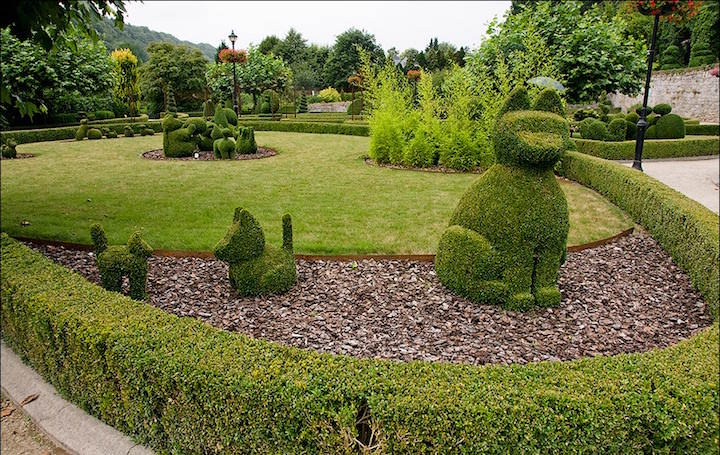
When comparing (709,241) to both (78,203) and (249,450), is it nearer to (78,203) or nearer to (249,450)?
(249,450)

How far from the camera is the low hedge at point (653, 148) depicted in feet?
55.4

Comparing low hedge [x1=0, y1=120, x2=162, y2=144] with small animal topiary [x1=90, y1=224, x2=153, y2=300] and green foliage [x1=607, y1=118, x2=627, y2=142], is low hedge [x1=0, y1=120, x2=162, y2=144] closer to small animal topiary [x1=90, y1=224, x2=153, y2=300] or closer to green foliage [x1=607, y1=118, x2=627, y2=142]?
small animal topiary [x1=90, y1=224, x2=153, y2=300]

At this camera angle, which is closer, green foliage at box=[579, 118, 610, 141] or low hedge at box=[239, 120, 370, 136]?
green foliage at box=[579, 118, 610, 141]

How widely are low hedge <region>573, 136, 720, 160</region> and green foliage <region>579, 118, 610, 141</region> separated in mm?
807

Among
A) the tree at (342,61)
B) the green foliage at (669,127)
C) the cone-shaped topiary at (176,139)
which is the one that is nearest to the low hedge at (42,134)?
the cone-shaped topiary at (176,139)

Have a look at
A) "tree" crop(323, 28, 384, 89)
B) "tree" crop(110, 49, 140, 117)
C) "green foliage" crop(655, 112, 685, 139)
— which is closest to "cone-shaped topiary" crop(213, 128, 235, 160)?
"green foliage" crop(655, 112, 685, 139)

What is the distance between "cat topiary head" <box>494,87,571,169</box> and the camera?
15.4ft

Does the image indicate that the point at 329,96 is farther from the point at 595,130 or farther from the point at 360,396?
the point at 360,396

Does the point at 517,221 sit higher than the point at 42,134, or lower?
lower

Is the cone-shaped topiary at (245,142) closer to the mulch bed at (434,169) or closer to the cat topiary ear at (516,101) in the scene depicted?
the mulch bed at (434,169)

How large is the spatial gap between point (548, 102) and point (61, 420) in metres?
5.37

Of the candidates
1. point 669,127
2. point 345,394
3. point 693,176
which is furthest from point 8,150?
point 669,127

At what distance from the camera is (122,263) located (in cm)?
491

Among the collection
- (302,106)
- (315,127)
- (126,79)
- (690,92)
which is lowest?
(315,127)
